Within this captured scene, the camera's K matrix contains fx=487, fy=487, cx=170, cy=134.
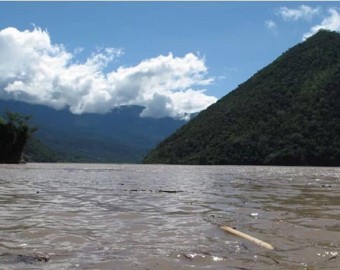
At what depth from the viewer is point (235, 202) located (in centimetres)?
1814

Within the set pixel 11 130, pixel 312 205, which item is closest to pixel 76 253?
pixel 312 205

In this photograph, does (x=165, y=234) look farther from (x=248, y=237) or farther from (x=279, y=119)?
(x=279, y=119)

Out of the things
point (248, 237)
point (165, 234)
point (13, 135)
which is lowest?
point (165, 234)

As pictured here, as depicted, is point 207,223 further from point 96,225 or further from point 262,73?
point 262,73

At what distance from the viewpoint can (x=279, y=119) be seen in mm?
141750

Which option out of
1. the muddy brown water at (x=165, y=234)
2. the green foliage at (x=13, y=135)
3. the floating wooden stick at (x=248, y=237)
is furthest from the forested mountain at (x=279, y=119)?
the floating wooden stick at (x=248, y=237)

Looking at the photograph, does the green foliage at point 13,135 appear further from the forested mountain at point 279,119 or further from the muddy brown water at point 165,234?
the muddy brown water at point 165,234

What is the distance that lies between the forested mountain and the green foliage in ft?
172

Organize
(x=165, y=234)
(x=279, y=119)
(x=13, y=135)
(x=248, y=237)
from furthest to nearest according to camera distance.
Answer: (x=279, y=119) → (x=13, y=135) → (x=165, y=234) → (x=248, y=237)

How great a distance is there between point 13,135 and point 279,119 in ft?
244

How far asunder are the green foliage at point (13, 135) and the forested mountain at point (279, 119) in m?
52.6

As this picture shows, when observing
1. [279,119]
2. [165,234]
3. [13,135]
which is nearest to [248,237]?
[165,234]

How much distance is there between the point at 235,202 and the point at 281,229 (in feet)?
21.3

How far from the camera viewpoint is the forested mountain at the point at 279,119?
128 metres
